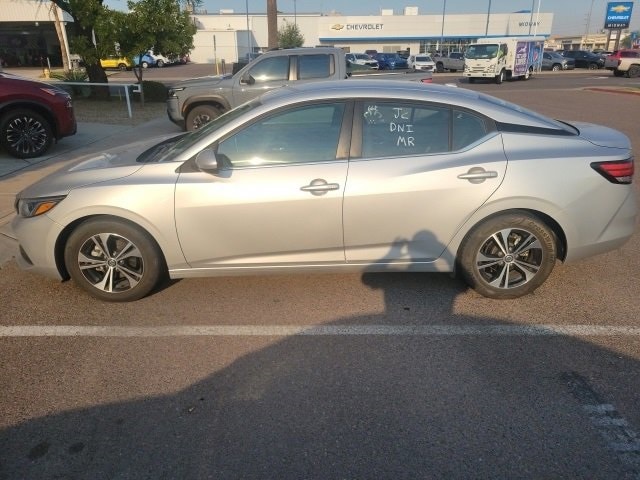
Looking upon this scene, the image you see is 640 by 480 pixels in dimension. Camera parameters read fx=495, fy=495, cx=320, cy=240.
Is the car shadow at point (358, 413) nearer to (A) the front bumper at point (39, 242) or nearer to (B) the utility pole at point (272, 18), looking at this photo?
(A) the front bumper at point (39, 242)

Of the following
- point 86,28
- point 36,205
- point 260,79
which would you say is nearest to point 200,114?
point 260,79

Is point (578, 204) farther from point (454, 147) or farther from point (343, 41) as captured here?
point (343, 41)

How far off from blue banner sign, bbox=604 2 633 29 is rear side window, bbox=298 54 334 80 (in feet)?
211

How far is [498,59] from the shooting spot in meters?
29.4

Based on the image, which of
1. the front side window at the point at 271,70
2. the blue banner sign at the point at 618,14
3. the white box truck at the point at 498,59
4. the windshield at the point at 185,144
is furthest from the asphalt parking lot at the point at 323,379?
the blue banner sign at the point at 618,14

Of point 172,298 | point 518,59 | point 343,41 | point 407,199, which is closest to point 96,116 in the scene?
point 172,298

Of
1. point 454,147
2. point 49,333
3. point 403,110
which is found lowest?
point 49,333

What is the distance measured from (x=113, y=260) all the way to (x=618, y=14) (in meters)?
72.4

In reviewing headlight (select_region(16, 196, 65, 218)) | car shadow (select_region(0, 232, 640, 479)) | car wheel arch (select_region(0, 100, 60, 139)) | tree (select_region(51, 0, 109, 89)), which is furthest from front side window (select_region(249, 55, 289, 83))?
car shadow (select_region(0, 232, 640, 479))

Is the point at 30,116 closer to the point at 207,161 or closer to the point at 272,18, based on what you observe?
the point at 207,161

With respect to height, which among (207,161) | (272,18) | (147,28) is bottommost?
(207,161)

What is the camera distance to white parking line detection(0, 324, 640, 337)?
3467 mm

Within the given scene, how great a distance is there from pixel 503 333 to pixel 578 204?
1.14 m

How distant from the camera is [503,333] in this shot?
346 cm
